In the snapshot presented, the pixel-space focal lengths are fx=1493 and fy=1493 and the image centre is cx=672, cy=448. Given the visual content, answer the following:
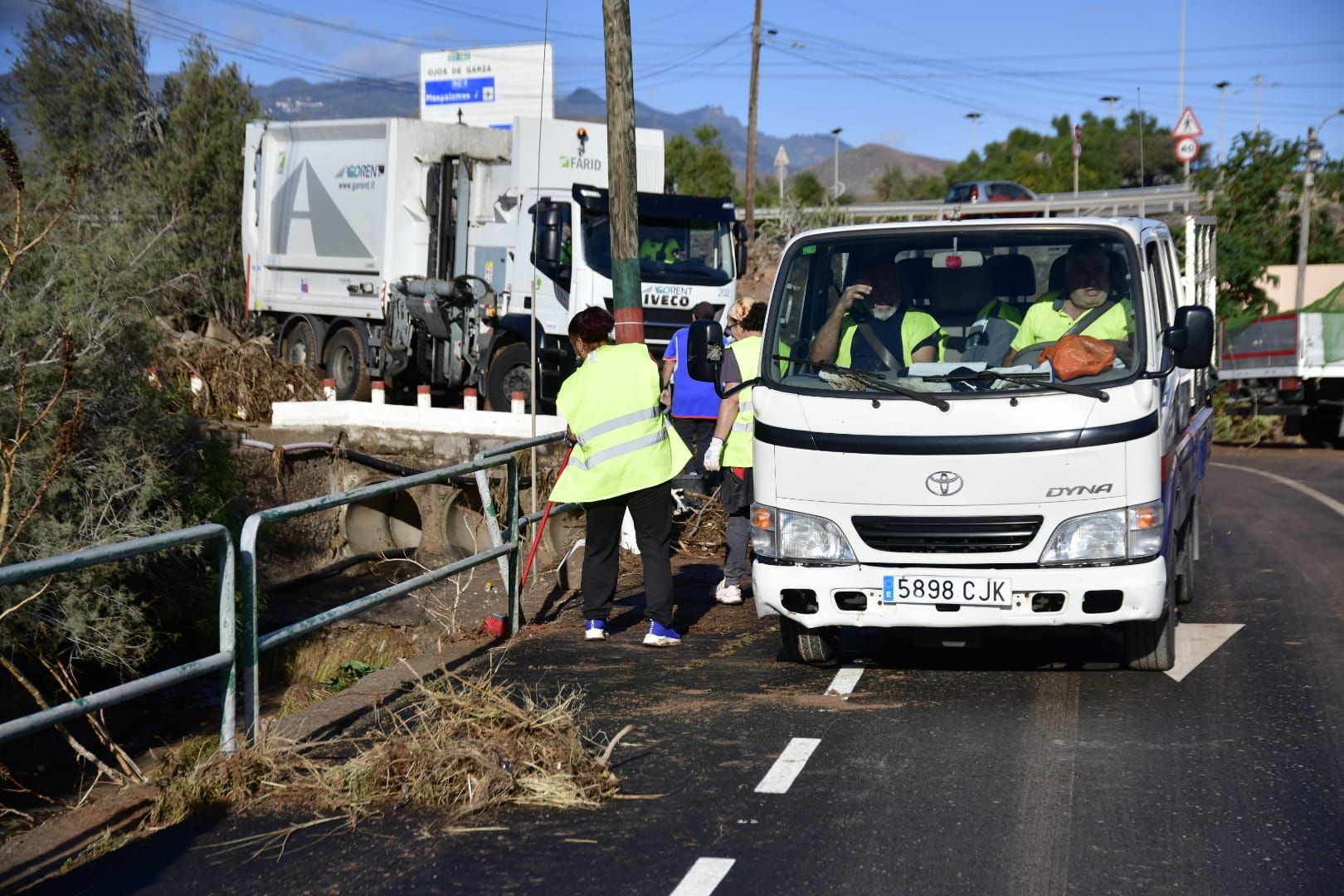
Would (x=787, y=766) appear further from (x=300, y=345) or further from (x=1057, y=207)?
(x=1057, y=207)

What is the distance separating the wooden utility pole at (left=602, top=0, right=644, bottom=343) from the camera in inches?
423

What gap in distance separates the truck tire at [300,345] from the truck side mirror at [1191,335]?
16167 mm

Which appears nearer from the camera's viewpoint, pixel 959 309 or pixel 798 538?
pixel 798 538

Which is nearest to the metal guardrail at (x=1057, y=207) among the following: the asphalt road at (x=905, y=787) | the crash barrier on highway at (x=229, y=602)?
the asphalt road at (x=905, y=787)

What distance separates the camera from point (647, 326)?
56.1ft

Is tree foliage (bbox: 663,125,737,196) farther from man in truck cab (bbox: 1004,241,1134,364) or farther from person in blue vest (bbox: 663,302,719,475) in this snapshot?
man in truck cab (bbox: 1004,241,1134,364)

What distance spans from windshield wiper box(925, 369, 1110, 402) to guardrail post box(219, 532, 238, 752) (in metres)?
3.21

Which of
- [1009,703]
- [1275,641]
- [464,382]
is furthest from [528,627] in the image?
[464,382]

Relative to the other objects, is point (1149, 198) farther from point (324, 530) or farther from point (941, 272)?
point (941, 272)

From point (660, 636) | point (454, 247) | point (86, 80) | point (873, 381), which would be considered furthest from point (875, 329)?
point (86, 80)

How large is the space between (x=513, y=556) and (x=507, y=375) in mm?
10128

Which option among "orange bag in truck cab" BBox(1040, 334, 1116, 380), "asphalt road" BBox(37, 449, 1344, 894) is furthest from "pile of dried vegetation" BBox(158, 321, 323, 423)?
"orange bag in truck cab" BBox(1040, 334, 1116, 380)

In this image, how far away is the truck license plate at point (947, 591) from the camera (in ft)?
21.2

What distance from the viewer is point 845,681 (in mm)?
7133
